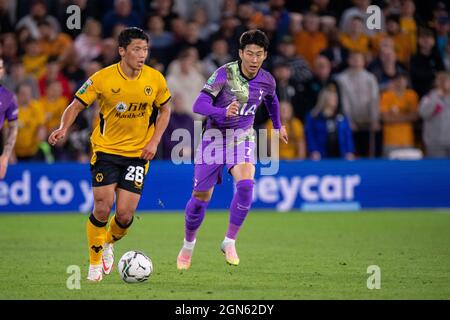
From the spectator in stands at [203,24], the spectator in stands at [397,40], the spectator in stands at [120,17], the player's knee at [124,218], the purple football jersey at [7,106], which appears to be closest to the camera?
the player's knee at [124,218]

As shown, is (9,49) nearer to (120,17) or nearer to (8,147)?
(120,17)

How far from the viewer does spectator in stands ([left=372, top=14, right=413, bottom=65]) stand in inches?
789

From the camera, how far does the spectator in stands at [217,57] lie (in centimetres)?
1919

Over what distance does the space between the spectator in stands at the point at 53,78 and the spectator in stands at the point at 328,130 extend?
4.67 m

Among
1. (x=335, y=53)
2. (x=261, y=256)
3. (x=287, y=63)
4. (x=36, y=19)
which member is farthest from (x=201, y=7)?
(x=261, y=256)

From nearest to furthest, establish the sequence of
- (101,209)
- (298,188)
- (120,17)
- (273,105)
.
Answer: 1. (101,209)
2. (273,105)
3. (298,188)
4. (120,17)

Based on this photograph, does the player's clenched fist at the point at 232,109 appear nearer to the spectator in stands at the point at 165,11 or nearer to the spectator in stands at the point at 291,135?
the spectator in stands at the point at 291,135

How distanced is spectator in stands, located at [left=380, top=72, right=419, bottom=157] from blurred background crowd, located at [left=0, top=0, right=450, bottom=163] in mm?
19

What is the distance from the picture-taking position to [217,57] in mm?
19312

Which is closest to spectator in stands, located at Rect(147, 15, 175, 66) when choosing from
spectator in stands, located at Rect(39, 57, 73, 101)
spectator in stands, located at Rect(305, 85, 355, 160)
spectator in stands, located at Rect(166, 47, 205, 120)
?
spectator in stands, located at Rect(166, 47, 205, 120)

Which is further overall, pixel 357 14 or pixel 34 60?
pixel 357 14

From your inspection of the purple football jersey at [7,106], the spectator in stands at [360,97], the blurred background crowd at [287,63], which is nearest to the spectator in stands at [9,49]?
the blurred background crowd at [287,63]

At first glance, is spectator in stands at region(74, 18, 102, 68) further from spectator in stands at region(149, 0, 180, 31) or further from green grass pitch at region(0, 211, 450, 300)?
green grass pitch at region(0, 211, 450, 300)

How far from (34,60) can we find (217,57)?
143 inches
